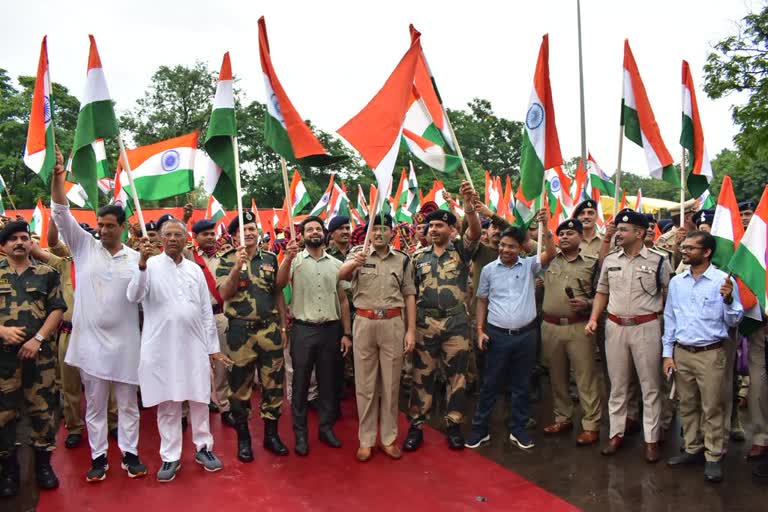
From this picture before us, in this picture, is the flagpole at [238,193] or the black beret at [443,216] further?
the black beret at [443,216]

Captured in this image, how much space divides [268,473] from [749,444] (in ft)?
13.6

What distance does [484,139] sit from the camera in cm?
4150

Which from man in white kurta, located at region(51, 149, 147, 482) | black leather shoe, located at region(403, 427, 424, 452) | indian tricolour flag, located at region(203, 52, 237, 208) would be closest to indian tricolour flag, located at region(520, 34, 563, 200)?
black leather shoe, located at region(403, 427, 424, 452)

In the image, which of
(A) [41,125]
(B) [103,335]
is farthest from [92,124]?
(B) [103,335]

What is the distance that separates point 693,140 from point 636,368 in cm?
218

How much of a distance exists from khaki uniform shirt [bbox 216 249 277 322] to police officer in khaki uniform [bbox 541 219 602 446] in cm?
256

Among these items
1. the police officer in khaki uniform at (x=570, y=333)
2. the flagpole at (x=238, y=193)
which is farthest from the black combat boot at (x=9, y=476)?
the police officer in khaki uniform at (x=570, y=333)

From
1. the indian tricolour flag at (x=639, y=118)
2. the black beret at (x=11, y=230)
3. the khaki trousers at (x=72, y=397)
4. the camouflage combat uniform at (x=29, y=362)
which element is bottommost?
the khaki trousers at (x=72, y=397)

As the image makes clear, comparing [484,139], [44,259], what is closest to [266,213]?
[44,259]

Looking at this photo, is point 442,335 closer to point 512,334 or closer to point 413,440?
point 512,334

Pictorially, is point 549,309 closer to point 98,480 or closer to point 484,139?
point 98,480

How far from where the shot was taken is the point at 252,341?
5109mm

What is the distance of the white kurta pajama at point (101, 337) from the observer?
15.1ft

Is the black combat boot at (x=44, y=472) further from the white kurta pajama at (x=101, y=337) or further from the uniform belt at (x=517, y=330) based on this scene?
the uniform belt at (x=517, y=330)
